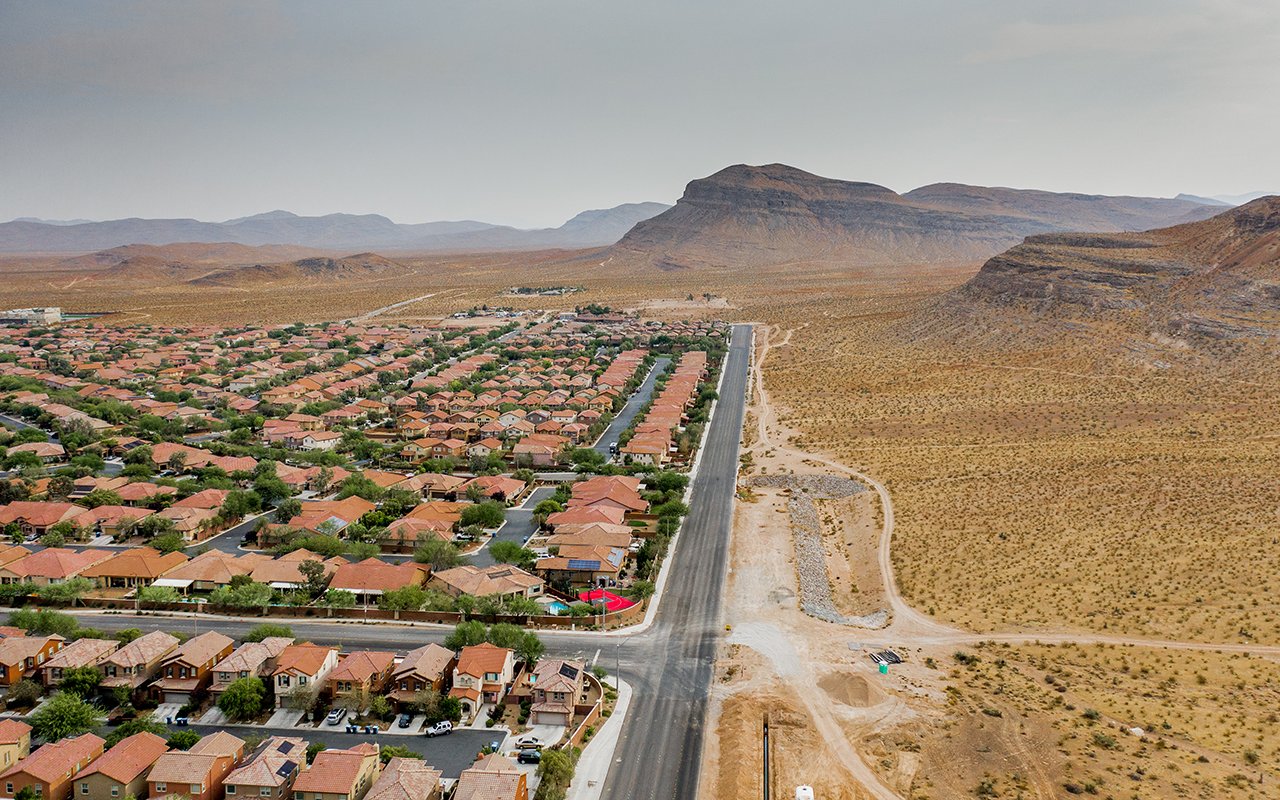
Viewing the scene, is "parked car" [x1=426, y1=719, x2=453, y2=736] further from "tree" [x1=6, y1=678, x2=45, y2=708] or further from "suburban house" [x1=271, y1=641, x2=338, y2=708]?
"tree" [x1=6, y1=678, x2=45, y2=708]

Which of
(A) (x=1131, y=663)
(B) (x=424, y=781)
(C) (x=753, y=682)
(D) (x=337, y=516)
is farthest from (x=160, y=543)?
(A) (x=1131, y=663)

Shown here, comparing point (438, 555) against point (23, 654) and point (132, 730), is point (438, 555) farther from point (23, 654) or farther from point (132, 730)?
point (23, 654)

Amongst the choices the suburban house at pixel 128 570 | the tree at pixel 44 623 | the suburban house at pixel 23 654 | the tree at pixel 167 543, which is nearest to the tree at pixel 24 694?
the suburban house at pixel 23 654

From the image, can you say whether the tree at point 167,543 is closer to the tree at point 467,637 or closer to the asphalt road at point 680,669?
the tree at point 467,637

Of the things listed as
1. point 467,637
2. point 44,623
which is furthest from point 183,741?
point 44,623

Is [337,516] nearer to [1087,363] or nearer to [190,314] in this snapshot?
[1087,363]

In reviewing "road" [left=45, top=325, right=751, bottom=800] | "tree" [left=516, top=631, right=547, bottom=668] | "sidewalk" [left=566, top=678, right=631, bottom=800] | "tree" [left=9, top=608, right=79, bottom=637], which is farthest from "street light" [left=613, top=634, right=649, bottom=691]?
"tree" [left=9, top=608, right=79, bottom=637]
